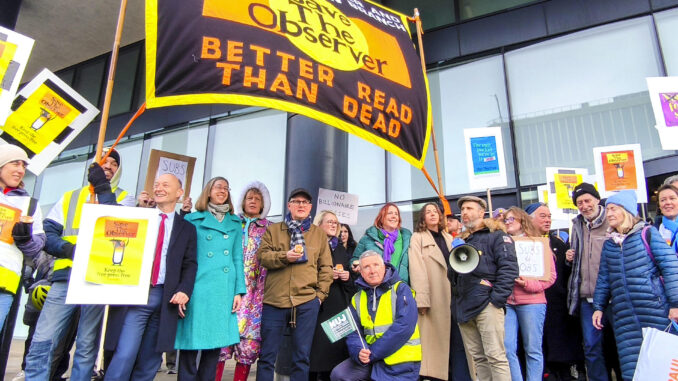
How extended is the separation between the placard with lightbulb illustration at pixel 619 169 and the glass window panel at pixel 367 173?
4.20 meters

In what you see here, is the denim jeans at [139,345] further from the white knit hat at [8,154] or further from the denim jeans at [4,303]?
the white knit hat at [8,154]

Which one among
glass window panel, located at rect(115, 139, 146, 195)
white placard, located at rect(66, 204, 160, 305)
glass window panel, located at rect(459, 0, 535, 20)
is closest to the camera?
white placard, located at rect(66, 204, 160, 305)

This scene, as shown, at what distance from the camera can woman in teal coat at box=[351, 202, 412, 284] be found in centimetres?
441

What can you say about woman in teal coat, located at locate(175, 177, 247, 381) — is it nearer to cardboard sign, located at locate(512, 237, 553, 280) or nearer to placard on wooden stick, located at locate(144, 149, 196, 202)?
placard on wooden stick, located at locate(144, 149, 196, 202)

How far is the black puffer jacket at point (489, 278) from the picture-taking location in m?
3.68

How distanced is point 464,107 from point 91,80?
10672 mm

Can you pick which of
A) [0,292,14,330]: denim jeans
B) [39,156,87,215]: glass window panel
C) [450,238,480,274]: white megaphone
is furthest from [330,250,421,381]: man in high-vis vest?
[39,156,87,215]: glass window panel

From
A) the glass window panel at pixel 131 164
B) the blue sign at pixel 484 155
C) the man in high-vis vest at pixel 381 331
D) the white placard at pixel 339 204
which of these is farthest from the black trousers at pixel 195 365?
the glass window panel at pixel 131 164

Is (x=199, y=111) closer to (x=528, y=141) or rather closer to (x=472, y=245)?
(x=528, y=141)

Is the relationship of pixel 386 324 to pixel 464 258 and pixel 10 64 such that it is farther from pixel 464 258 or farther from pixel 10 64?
pixel 10 64

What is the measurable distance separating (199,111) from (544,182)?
7986mm

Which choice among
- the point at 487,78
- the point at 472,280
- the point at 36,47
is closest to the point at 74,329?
the point at 472,280

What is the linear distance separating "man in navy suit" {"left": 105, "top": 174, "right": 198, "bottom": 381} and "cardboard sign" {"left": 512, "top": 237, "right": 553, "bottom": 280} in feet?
9.68

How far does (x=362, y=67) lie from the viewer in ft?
14.6
